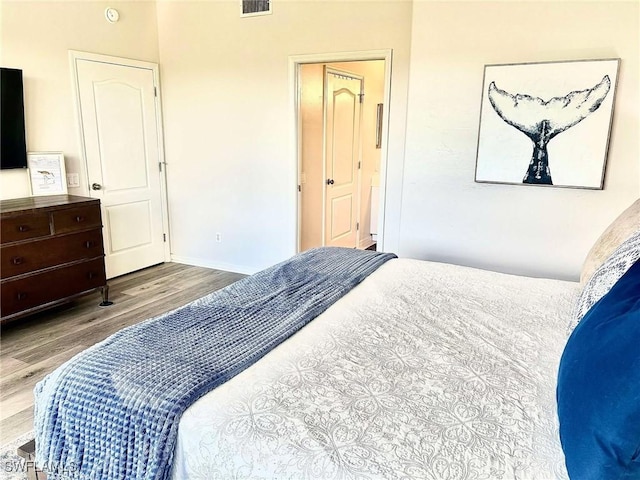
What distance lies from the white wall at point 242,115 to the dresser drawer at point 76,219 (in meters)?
1.36

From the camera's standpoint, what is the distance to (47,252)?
340cm

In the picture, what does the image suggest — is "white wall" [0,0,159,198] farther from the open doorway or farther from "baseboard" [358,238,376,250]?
"baseboard" [358,238,376,250]

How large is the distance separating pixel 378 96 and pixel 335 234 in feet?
6.52

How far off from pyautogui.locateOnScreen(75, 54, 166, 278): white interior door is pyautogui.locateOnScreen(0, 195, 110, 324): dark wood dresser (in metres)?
0.72

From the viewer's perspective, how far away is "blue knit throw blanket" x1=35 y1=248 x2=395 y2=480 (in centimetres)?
126

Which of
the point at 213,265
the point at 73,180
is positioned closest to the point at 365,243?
the point at 213,265

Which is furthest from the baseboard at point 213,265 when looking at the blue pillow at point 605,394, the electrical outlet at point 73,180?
the blue pillow at point 605,394

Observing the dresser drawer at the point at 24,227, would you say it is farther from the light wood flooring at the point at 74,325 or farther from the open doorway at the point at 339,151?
the open doorway at the point at 339,151

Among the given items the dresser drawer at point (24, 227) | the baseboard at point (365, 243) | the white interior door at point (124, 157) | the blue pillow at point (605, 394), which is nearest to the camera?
the blue pillow at point (605, 394)

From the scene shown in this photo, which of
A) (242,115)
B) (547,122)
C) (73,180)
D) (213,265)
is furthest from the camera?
(213,265)

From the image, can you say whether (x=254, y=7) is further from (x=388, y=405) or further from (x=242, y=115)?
(x=388, y=405)

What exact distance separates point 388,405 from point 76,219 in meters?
3.20

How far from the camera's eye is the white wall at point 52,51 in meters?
3.60

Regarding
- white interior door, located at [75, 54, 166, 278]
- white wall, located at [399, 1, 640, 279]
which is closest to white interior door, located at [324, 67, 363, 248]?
white wall, located at [399, 1, 640, 279]
